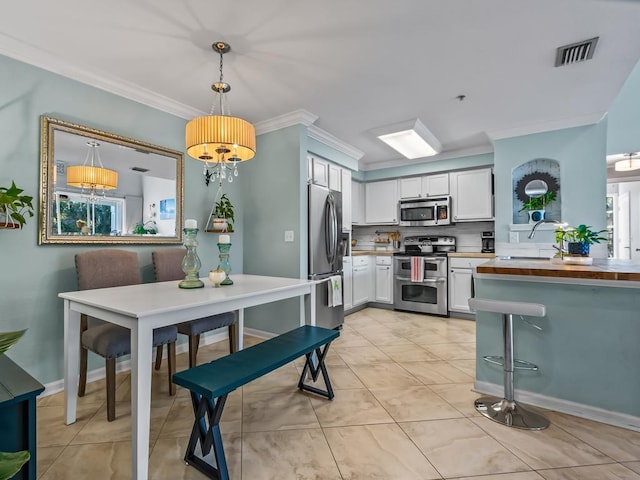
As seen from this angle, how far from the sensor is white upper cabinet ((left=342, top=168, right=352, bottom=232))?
4336 millimetres

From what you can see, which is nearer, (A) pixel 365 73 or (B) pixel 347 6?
(B) pixel 347 6

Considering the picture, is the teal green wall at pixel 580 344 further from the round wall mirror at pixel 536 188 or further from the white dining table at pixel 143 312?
the round wall mirror at pixel 536 188

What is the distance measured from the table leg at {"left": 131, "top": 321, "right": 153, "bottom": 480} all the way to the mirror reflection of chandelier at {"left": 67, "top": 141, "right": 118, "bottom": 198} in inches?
66.5

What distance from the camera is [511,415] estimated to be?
1.92 meters

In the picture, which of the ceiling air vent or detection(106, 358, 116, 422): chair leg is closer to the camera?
detection(106, 358, 116, 422): chair leg

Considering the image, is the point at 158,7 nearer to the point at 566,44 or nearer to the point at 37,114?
the point at 37,114

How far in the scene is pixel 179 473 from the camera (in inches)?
58.3

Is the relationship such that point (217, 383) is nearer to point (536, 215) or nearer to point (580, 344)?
point (580, 344)

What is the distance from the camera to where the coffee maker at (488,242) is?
14.9ft

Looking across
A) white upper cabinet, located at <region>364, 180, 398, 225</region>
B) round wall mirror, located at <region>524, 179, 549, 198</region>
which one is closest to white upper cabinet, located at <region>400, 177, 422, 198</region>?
white upper cabinet, located at <region>364, 180, 398, 225</region>

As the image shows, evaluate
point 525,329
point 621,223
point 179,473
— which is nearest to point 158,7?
point 179,473

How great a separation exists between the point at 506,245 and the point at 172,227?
3.74 metres

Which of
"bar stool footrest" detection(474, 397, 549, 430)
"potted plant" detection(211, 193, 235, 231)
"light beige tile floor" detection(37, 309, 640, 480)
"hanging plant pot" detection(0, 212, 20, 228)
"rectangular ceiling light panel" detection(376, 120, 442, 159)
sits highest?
"rectangular ceiling light panel" detection(376, 120, 442, 159)

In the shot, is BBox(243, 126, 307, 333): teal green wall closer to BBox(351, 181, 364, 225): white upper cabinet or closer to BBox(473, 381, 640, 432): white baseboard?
BBox(473, 381, 640, 432): white baseboard
